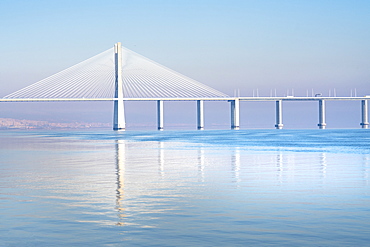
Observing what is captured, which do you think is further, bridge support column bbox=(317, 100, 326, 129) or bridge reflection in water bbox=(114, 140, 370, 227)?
bridge support column bbox=(317, 100, 326, 129)

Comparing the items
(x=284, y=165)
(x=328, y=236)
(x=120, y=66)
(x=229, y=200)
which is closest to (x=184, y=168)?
(x=284, y=165)

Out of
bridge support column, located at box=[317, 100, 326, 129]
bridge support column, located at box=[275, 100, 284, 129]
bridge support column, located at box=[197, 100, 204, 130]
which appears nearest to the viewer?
bridge support column, located at box=[197, 100, 204, 130]

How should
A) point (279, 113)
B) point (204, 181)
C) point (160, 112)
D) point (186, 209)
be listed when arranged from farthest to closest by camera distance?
1. point (279, 113)
2. point (160, 112)
3. point (204, 181)
4. point (186, 209)

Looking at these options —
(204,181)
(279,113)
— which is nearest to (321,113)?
(279,113)

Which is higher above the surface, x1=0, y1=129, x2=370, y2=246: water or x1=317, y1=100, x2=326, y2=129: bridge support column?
x1=317, y1=100, x2=326, y2=129: bridge support column

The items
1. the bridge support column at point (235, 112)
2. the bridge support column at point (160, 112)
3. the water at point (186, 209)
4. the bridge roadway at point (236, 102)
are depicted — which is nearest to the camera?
the water at point (186, 209)

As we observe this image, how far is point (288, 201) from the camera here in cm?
1022

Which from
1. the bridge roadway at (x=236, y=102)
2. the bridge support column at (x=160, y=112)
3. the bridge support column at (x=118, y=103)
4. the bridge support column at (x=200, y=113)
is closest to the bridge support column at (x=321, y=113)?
the bridge roadway at (x=236, y=102)

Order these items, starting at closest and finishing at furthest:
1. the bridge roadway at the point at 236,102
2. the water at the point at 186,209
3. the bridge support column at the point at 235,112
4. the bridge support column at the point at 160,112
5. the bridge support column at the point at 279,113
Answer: the water at the point at 186,209
the bridge roadway at the point at 236,102
the bridge support column at the point at 160,112
the bridge support column at the point at 235,112
the bridge support column at the point at 279,113

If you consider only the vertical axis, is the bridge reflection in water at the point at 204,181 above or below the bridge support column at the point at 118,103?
below

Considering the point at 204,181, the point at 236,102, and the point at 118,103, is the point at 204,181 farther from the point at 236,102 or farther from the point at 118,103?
the point at 236,102

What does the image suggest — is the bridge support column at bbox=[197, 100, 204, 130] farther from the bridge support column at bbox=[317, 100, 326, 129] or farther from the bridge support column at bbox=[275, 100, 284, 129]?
Answer: the bridge support column at bbox=[317, 100, 326, 129]

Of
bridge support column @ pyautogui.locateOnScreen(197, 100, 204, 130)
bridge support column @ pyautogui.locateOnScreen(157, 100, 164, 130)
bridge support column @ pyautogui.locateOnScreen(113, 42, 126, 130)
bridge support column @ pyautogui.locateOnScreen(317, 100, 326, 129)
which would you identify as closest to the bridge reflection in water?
Result: bridge support column @ pyautogui.locateOnScreen(113, 42, 126, 130)

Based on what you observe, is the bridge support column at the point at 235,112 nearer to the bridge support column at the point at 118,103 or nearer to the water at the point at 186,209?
the bridge support column at the point at 118,103
